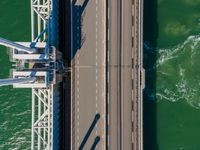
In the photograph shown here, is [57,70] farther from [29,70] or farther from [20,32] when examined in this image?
[20,32]

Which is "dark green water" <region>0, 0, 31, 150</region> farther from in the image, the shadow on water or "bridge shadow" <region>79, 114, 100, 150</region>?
the shadow on water

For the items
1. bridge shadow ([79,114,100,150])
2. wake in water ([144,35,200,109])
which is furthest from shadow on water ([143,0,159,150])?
bridge shadow ([79,114,100,150])

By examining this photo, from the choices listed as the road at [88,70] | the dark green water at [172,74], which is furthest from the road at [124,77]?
the dark green water at [172,74]

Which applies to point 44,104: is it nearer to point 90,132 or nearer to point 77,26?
point 90,132

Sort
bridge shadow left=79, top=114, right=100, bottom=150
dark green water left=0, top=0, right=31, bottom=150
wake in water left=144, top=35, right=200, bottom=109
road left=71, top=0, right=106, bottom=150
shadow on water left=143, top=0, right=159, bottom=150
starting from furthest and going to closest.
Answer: wake in water left=144, top=35, right=200, bottom=109 → shadow on water left=143, top=0, right=159, bottom=150 → dark green water left=0, top=0, right=31, bottom=150 → road left=71, top=0, right=106, bottom=150 → bridge shadow left=79, top=114, right=100, bottom=150

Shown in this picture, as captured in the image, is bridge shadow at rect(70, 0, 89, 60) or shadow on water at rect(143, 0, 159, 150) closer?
bridge shadow at rect(70, 0, 89, 60)

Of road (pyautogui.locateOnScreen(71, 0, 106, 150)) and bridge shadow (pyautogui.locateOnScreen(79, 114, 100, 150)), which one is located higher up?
road (pyautogui.locateOnScreen(71, 0, 106, 150))

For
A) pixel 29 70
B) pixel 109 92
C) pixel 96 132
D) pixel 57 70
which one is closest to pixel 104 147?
pixel 96 132
